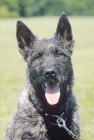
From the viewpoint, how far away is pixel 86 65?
84.7ft

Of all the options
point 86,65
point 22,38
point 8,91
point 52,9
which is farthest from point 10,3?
point 22,38

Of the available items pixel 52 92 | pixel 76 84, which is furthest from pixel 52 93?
pixel 76 84

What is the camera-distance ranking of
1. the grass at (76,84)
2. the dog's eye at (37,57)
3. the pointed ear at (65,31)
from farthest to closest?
the grass at (76,84) < the pointed ear at (65,31) < the dog's eye at (37,57)

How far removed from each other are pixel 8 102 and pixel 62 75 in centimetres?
738

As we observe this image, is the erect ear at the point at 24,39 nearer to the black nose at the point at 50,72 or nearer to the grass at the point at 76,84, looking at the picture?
the black nose at the point at 50,72

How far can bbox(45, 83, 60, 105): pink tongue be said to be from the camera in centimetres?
692

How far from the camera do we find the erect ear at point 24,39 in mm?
7586

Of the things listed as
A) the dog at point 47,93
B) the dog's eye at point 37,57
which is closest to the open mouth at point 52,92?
the dog at point 47,93

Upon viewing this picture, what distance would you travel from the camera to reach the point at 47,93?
6.95 metres

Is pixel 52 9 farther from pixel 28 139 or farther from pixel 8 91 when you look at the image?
pixel 28 139

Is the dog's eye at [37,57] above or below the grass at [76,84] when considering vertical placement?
above

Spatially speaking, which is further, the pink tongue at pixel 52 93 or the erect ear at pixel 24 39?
the erect ear at pixel 24 39

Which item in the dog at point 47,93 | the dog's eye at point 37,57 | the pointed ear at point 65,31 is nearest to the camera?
the dog at point 47,93

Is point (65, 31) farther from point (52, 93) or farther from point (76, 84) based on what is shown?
point (76, 84)
